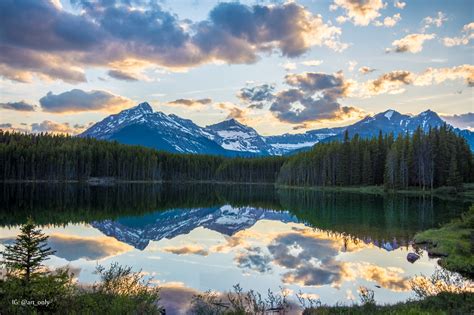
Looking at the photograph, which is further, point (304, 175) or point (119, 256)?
point (304, 175)

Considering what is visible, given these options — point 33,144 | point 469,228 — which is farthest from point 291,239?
point 33,144

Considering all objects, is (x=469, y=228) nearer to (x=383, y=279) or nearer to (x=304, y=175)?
(x=383, y=279)

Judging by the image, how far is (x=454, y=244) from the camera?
34500 millimetres

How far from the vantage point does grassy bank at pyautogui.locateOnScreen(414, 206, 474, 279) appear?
29169 mm

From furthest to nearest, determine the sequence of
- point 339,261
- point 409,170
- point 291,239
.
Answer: point 409,170 → point 291,239 → point 339,261

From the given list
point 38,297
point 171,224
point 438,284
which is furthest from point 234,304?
point 171,224

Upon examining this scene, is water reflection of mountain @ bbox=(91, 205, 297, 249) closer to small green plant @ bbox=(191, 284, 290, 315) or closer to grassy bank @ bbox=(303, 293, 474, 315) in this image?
small green plant @ bbox=(191, 284, 290, 315)

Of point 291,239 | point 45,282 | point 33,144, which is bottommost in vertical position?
point 291,239

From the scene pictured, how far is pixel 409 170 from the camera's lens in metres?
134

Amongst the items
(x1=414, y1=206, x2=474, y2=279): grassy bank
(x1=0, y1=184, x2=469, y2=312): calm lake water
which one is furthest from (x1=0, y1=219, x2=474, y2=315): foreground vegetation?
(x1=414, y1=206, x2=474, y2=279): grassy bank

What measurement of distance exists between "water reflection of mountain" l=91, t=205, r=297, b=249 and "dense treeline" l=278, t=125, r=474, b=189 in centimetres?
7202

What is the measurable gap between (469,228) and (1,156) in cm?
18007

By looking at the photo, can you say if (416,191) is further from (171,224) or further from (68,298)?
(68,298)

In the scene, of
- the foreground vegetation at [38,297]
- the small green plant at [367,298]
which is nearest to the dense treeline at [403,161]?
the small green plant at [367,298]
